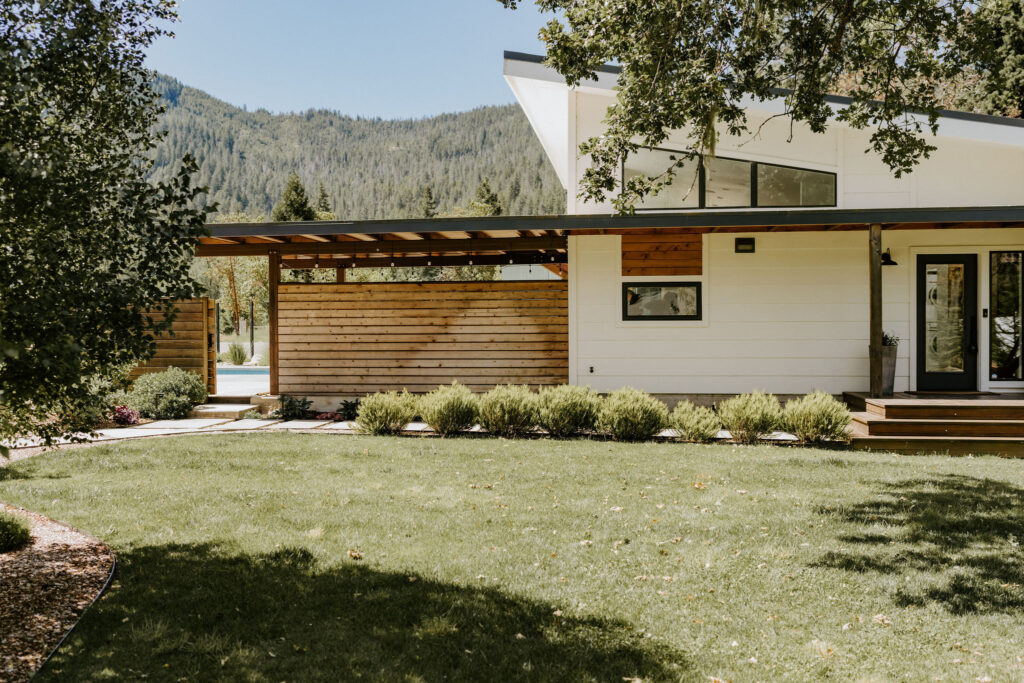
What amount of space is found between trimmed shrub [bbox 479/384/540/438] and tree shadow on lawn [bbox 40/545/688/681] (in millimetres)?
5265

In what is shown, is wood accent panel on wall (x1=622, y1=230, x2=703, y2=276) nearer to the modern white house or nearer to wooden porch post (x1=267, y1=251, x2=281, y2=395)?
the modern white house

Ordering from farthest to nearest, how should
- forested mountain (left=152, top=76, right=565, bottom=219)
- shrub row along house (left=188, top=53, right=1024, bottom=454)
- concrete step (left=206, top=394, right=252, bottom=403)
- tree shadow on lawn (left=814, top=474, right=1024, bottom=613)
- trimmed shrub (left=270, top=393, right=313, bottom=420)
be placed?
forested mountain (left=152, top=76, right=565, bottom=219) → concrete step (left=206, top=394, right=252, bottom=403) → trimmed shrub (left=270, top=393, right=313, bottom=420) → shrub row along house (left=188, top=53, right=1024, bottom=454) → tree shadow on lawn (left=814, top=474, right=1024, bottom=613)

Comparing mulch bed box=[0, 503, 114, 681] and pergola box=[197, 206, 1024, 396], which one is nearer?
mulch bed box=[0, 503, 114, 681]

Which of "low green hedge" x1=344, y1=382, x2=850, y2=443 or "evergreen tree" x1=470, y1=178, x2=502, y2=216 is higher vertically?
"evergreen tree" x1=470, y1=178, x2=502, y2=216

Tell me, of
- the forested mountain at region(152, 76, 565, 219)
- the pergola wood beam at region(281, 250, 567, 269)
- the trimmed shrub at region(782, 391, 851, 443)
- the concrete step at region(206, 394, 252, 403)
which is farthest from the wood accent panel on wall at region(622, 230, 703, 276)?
the forested mountain at region(152, 76, 565, 219)

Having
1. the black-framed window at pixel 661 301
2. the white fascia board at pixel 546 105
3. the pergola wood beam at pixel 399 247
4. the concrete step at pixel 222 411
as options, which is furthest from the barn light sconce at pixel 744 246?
the concrete step at pixel 222 411

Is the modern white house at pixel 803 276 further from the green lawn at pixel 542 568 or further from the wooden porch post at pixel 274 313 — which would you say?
the wooden porch post at pixel 274 313

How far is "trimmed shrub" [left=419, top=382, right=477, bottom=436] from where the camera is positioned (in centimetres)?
955

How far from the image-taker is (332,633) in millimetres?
3465

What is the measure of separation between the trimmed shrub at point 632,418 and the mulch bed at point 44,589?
20.5ft

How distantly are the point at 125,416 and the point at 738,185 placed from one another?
1049 centimetres

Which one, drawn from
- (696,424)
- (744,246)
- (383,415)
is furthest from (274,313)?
(744,246)

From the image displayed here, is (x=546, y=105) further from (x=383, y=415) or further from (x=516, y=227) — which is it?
(x=383, y=415)

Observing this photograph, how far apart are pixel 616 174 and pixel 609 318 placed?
2380 millimetres
